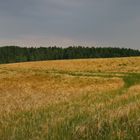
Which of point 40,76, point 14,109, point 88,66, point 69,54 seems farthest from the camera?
point 69,54

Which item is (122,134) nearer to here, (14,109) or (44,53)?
(14,109)

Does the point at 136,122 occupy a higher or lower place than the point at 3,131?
higher

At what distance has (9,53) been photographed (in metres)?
183

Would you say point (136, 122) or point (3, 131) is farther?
point (3, 131)

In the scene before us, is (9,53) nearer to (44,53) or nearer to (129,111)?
(44,53)

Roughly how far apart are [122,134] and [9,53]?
175445 millimetres

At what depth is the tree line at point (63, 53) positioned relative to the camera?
17000 cm

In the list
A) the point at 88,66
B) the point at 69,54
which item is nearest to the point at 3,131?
the point at 88,66

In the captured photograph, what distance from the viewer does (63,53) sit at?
174m

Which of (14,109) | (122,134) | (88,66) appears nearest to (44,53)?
(88,66)

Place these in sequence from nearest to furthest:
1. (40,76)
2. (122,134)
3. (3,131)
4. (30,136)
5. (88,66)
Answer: (122,134) < (30,136) < (3,131) < (40,76) < (88,66)

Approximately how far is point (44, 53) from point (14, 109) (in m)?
159

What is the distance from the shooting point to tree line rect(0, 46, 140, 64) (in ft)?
558

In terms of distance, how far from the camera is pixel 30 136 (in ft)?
37.3
